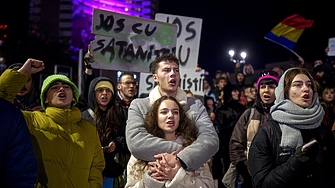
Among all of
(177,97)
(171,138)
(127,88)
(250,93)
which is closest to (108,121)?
(127,88)

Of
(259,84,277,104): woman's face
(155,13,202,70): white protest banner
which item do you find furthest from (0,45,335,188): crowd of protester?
(155,13,202,70): white protest banner

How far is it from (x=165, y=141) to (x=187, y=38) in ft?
12.9

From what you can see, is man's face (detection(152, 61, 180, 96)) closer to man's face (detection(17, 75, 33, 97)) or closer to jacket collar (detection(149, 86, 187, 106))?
jacket collar (detection(149, 86, 187, 106))

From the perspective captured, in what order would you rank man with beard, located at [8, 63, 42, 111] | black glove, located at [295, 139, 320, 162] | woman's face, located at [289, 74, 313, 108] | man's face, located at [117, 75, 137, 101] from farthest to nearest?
man's face, located at [117, 75, 137, 101], man with beard, located at [8, 63, 42, 111], woman's face, located at [289, 74, 313, 108], black glove, located at [295, 139, 320, 162]

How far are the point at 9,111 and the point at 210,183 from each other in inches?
72.3

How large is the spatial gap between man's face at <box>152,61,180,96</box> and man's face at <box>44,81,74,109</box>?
33.3 inches

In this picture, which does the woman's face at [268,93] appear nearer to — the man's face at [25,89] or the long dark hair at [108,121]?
the long dark hair at [108,121]

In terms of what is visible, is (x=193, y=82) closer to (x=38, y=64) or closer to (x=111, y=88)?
(x=111, y=88)

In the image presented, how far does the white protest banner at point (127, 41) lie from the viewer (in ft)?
19.3

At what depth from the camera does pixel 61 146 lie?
11.6 feet

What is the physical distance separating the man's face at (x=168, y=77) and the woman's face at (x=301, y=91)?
1.02 metres

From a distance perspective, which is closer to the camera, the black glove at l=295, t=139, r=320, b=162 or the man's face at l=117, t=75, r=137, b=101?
the black glove at l=295, t=139, r=320, b=162

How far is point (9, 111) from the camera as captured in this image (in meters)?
2.10

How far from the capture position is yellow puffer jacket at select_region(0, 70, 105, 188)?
11.2ft
